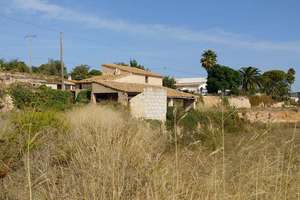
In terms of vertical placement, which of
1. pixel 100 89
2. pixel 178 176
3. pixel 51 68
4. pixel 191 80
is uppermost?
pixel 51 68

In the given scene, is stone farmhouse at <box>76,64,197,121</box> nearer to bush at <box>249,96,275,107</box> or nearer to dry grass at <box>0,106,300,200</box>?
bush at <box>249,96,275,107</box>

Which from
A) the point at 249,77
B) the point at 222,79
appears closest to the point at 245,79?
the point at 249,77

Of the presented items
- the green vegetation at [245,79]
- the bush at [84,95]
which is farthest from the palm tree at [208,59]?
the bush at [84,95]

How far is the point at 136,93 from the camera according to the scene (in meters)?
31.8

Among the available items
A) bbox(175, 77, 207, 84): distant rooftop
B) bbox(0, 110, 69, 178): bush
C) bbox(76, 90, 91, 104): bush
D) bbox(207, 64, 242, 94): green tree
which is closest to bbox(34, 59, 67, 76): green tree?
bbox(207, 64, 242, 94): green tree

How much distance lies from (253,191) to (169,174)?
2.37 feet

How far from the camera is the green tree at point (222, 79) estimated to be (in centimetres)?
5734

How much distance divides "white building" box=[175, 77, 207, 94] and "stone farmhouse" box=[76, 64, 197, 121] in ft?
80.7

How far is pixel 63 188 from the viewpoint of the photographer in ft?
11.3

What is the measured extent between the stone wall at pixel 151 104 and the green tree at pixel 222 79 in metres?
30.4

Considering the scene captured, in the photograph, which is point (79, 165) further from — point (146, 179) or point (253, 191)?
point (253, 191)

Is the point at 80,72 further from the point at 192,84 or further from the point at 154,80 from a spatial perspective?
the point at 192,84

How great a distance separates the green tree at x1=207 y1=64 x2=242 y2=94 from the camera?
57.3 m

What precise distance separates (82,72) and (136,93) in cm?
2506
